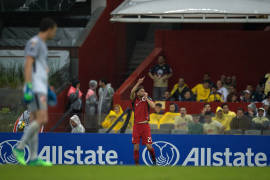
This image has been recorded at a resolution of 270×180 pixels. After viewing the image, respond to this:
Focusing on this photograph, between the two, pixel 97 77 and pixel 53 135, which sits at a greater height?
pixel 97 77

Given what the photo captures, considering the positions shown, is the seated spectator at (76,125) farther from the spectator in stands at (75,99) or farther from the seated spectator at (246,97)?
the seated spectator at (246,97)

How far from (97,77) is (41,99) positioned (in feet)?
46.2

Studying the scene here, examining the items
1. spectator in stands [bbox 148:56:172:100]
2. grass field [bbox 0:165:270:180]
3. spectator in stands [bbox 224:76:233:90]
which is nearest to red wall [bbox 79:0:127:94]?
spectator in stands [bbox 148:56:172:100]

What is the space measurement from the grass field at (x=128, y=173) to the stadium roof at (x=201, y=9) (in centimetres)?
925

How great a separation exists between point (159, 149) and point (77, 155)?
Answer: 78.3 inches

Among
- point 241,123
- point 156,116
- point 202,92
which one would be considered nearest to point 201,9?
point 202,92

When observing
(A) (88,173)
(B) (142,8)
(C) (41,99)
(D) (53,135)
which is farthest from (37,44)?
(B) (142,8)

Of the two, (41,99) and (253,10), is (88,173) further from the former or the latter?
(253,10)

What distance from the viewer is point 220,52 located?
70.4 ft

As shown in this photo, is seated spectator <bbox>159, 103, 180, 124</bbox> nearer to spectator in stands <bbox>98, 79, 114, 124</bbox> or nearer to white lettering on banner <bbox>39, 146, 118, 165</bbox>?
white lettering on banner <bbox>39, 146, 118, 165</bbox>

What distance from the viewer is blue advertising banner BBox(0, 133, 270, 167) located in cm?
1448

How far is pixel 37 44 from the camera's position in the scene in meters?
7.74

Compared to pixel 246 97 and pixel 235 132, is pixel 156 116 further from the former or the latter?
pixel 246 97

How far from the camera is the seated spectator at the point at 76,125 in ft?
47.9
